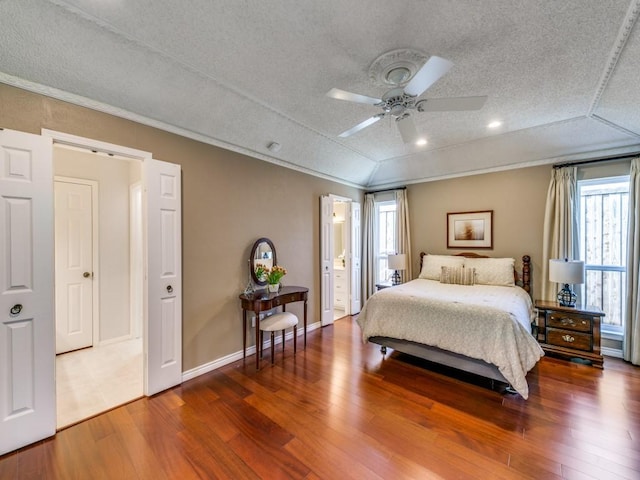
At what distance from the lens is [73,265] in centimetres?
364

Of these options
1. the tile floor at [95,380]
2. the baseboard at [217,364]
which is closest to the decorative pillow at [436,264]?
the baseboard at [217,364]

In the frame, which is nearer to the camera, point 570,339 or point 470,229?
point 570,339

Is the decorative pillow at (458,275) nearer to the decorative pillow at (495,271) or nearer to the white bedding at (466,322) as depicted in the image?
the decorative pillow at (495,271)

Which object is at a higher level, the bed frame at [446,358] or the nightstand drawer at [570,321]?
the nightstand drawer at [570,321]

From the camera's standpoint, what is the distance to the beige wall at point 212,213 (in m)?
2.39

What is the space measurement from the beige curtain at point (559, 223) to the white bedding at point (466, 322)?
0.58 metres

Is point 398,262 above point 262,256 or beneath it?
beneath

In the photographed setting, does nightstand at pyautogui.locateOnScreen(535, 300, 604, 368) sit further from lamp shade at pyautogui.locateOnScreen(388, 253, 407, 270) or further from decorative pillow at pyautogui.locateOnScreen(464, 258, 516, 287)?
lamp shade at pyautogui.locateOnScreen(388, 253, 407, 270)

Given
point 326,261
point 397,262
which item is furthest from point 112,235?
point 397,262

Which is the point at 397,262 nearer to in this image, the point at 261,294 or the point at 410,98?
A: the point at 261,294

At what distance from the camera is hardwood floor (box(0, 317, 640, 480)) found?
5.80 ft

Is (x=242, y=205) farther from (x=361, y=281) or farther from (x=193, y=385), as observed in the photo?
(x=361, y=281)

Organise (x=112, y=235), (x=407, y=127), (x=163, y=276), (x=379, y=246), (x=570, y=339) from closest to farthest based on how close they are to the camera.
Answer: (x=407, y=127) < (x=163, y=276) < (x=570, y=339) < (x=112, y=235) < (x=379, y=246)

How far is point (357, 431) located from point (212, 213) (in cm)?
259
